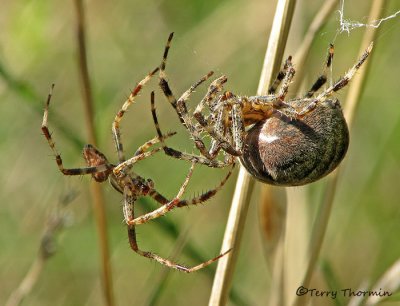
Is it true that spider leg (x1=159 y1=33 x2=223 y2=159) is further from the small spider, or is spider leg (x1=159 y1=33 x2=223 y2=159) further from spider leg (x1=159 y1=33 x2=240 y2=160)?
the small spider

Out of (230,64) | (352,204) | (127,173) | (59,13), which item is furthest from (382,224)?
(59,13)

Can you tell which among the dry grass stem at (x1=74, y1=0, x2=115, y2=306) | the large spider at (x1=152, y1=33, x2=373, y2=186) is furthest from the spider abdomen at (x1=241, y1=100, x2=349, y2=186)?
the dry grass stem at (x1=74, y1=0, x2=115, y2=306)

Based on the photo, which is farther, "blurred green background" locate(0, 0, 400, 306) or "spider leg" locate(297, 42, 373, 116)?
"blurred green background" locate(0, 0, 400, 306)

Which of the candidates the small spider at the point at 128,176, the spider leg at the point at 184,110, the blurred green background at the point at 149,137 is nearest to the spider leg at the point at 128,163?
the small spider at the point at 128,176

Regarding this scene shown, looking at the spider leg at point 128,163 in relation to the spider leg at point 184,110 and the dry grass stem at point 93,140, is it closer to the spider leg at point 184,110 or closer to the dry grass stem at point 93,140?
the dry grass stem at point 93,140

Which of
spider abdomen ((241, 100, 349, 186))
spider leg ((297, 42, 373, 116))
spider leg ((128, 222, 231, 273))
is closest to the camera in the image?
spider abdomen ((241, 100, 349, 186))

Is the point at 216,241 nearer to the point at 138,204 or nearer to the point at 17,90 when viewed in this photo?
the point at 138,204

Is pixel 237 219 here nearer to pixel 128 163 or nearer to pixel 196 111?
pixel 196 111
